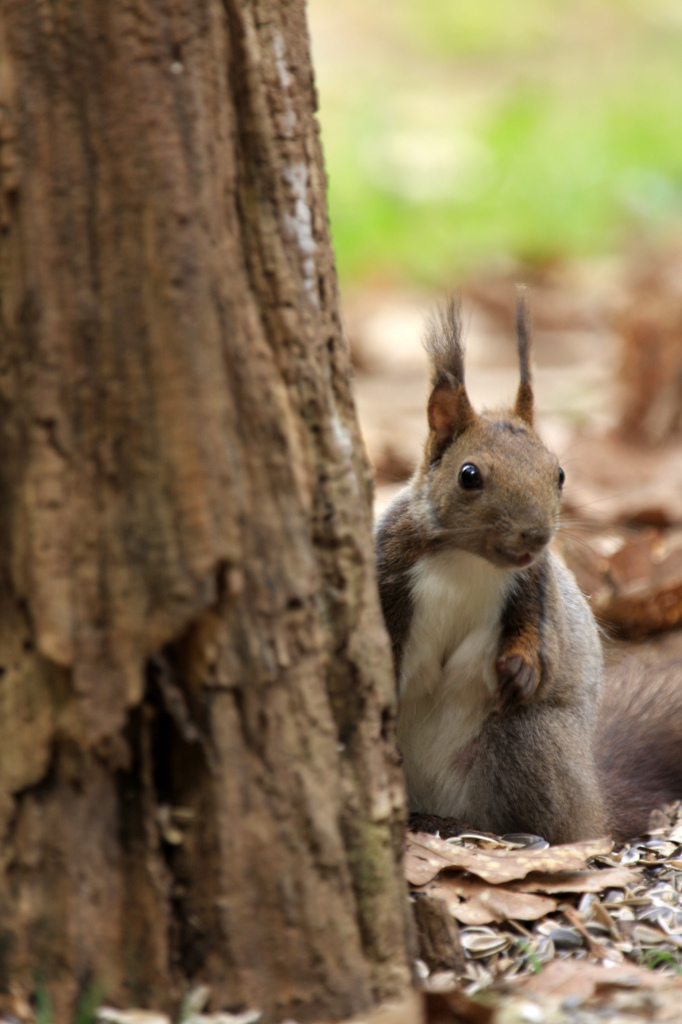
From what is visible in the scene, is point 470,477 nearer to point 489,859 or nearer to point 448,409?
point 448,409

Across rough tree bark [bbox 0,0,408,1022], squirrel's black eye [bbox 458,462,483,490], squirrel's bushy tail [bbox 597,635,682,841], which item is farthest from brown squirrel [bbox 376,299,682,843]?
rough tree bark [bbox 0,0,408,1022]

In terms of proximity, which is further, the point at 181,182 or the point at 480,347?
the point at 480,347

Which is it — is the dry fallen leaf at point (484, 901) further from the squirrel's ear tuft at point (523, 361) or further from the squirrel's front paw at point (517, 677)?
the squirrel's ear tuft at point (523, 361)

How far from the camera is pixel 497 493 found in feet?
10.4

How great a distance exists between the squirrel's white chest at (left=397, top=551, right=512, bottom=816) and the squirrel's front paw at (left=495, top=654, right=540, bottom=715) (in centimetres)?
7

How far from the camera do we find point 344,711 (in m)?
2.23

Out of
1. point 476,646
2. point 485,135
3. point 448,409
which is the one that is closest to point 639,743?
point 476,646

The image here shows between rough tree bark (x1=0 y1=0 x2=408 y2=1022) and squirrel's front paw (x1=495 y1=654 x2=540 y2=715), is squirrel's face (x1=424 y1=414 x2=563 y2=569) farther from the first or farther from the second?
rough tree bark (x1=0 y1=0 x2=408 y2=1022)

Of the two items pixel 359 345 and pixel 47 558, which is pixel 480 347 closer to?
pixel 359 345

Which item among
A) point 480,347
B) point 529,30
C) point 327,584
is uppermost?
point 529,30

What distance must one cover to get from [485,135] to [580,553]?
8.93 metres

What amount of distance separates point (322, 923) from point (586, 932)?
0.75 m

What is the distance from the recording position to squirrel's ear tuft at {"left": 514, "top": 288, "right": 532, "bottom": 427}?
323 centimetres

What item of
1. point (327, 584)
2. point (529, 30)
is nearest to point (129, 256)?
point (327, 584)
